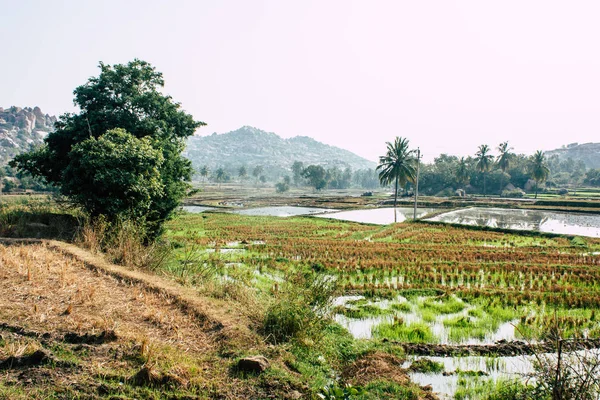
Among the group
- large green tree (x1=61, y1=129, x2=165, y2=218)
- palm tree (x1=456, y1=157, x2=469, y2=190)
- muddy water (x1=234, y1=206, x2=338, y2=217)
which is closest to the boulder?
large green tree (x1=61, y1=129, x2=165, y2=218)

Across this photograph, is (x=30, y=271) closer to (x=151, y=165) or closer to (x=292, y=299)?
(x=292, y=299)

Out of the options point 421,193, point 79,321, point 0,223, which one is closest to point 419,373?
point 79,321

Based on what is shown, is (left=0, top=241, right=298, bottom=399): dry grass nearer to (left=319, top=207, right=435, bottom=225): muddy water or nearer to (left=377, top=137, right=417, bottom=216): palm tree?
(left=319, top=207, right=435, bottom=225): muddy water

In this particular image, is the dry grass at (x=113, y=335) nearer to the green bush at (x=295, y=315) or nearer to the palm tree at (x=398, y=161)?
the green bush at (x=295, y=315)

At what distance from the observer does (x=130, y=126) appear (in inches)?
634

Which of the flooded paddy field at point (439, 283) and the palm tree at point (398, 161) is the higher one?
the palm tree at point (398, 161)

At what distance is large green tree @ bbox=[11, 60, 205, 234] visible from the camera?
15047mm

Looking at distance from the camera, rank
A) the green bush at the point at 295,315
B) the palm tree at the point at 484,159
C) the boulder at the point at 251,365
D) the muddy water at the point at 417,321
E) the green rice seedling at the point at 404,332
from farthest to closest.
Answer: the palm tree at the point at 484,159
the muddy water at the point at 417,321
the green rice seedling at the point at 404,332
the green bush at the point at 295,315
the boulder at the point at 251,365

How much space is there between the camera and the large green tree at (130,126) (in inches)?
592

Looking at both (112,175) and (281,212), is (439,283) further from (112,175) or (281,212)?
(281,212)

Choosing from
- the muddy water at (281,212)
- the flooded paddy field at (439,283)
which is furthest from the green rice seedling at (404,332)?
the muddy water at (281,212)

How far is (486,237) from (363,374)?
22.6 m

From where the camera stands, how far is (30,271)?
23.4 feet

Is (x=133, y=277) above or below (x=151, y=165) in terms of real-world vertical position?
below
